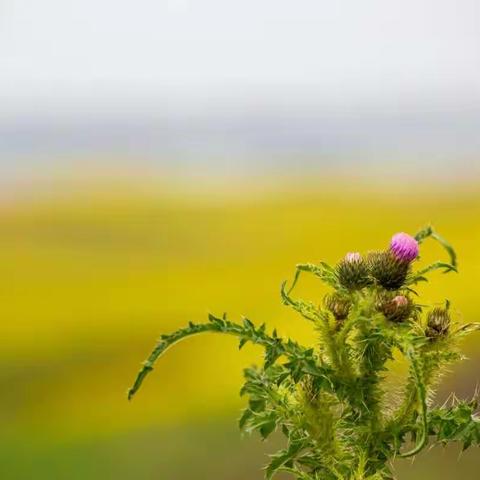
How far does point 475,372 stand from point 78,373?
1.95 meters

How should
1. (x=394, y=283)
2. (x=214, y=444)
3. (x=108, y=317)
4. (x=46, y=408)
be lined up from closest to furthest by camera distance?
(x=394, y=283)
(x=214, y=444)
(x=46, y=408)
(x=108, y=317)

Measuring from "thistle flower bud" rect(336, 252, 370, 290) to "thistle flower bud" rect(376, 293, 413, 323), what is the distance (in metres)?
0.03

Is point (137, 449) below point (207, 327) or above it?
above

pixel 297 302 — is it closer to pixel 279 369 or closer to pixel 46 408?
pixel 279 369

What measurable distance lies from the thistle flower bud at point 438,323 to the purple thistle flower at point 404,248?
6 centimetres

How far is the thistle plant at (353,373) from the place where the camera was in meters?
0.99

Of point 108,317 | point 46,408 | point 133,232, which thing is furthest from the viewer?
point 133,232

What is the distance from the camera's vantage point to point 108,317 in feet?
17.6

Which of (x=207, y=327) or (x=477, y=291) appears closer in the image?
(x=207, y=327)

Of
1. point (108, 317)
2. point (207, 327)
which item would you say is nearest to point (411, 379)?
point (207, 327)

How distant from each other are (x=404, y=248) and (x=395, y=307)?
0.10 meters

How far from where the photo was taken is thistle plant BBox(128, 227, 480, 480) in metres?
0.99

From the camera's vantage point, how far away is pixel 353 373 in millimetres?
1010

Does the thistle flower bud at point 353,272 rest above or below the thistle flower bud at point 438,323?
above
